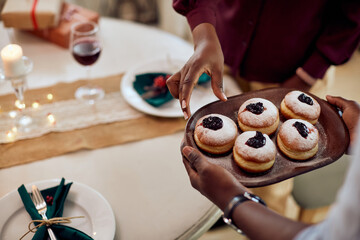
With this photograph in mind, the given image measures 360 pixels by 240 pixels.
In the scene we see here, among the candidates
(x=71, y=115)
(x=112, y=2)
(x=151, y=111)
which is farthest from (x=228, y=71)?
(x=112, y=2)

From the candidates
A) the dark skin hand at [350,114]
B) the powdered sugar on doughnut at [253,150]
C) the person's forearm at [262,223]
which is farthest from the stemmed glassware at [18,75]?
the dark skin hand at [350,114]

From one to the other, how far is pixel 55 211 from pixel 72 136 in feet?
1.22

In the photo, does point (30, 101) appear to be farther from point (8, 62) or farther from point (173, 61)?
point (173, 61)

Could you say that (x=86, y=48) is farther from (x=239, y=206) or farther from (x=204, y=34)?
(x=239, y=206)

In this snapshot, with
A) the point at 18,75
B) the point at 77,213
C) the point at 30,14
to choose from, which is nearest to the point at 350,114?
the point at 77,213

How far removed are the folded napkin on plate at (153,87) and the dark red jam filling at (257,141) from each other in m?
0.47

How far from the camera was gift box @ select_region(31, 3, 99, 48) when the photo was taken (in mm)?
1707

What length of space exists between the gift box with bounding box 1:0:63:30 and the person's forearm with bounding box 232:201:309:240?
1409 millimetres

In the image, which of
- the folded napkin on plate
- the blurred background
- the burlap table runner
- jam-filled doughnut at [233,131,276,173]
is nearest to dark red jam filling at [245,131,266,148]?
jam-filled doughnut at [233,131,276,173]

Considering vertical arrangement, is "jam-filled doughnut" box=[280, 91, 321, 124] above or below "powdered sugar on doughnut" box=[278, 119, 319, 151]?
above

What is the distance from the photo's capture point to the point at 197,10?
141 centimetres

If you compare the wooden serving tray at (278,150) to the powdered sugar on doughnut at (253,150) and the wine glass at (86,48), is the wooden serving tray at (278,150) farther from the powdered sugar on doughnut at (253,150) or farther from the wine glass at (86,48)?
the wine glass at (86,48)

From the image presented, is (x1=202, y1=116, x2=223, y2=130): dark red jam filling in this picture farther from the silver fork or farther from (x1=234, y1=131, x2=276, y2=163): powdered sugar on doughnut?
the silver fork

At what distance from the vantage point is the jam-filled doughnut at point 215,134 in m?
1.08
